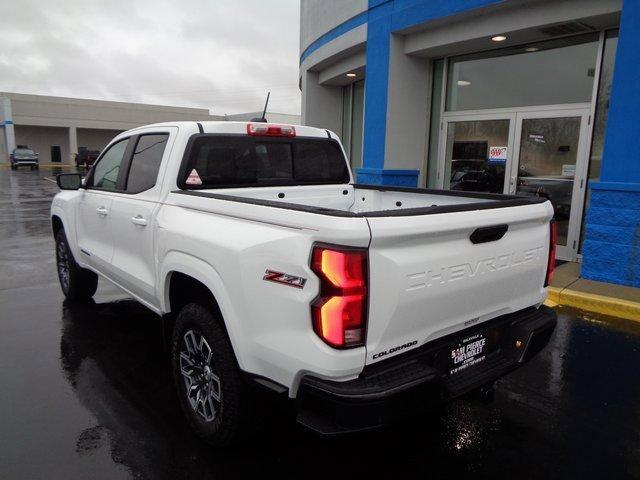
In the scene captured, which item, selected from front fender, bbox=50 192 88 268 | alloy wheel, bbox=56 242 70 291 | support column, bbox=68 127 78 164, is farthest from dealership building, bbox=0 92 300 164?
front fender, bbox=50 192 88 268

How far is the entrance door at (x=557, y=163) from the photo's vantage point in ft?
24.9

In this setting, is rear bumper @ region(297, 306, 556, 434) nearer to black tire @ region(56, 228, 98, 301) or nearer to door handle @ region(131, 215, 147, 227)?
door handle @ region(131, 215, 147, 227)

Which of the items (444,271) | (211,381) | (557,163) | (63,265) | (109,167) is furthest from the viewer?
(557,163)

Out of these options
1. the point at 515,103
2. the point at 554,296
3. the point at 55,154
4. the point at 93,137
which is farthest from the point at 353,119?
the point at 93,137

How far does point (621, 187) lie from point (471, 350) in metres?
4.44

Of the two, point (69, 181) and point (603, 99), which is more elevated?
point (603, 99)

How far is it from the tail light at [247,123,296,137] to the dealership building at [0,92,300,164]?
149 ft

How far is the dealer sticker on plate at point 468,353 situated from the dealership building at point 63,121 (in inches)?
1862

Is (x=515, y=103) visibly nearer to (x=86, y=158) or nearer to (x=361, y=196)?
(x=361, y=196)

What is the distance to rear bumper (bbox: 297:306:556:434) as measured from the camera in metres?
2.15

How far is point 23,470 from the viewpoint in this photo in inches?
108

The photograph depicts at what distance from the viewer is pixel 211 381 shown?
289 cm

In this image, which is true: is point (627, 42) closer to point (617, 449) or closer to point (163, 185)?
point (617, 449)

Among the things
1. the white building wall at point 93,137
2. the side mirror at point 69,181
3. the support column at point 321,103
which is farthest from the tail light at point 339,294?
Answer: the white building wall at point 93,137
